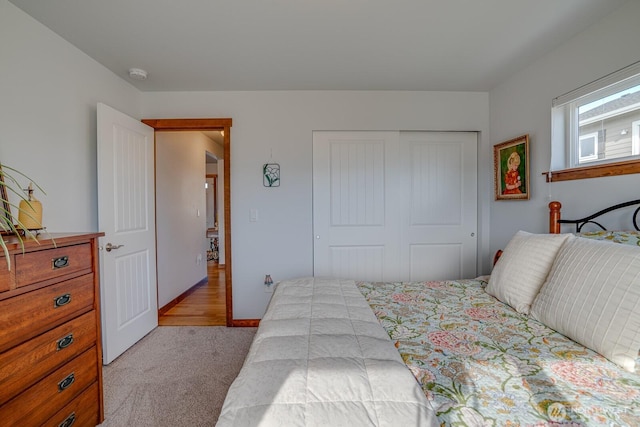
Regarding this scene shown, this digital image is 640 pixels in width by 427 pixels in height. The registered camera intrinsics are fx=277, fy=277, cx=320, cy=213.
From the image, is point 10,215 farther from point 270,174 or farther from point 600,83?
point 600,83

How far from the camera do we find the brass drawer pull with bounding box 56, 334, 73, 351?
1.29m

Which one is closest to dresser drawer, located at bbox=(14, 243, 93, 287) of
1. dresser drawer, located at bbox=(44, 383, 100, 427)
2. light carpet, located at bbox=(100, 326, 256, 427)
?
dresser drawer, located at bbox=(44, 383, 100, 427)

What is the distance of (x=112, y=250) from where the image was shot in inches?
85.9

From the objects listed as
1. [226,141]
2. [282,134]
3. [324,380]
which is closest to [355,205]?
[282,134]

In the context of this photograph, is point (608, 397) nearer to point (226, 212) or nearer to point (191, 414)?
point (191, 414)

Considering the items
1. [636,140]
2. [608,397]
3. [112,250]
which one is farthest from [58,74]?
[636,140]

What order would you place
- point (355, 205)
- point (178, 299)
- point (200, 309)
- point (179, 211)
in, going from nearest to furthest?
point (355, 205)
point (200, 309)
point (178, 299)
point (179, 211)

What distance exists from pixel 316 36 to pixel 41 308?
6.99ft

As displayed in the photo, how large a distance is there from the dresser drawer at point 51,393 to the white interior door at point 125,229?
2.46 ft

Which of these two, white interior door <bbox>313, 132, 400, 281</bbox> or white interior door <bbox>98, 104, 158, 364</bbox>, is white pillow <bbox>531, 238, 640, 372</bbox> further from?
white interior door <bbox>98, 104, 158, 364</bbox>

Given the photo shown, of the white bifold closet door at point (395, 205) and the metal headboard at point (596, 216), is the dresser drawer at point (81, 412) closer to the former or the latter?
the white bifold closet door at point (395, 205)

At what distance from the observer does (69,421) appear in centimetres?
135

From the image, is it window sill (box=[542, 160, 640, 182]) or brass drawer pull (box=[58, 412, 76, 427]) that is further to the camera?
window sill (box=[542, 160, 640, 182])

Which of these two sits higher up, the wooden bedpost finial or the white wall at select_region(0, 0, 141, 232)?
the white wall at select_region(0, 0, 141, 232)
